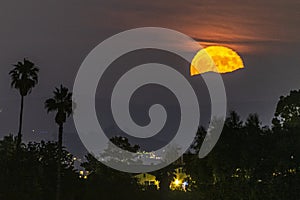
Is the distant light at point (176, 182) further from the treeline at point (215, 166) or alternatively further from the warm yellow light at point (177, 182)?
the treeline at point (215, 166)

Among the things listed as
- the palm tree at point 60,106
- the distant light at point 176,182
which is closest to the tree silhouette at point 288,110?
the palm tree at point 60,106

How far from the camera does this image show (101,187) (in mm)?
55938

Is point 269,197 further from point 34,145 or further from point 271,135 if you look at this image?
point 34,145

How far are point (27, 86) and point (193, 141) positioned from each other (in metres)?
21.7

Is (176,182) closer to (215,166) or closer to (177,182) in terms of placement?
(177,182)

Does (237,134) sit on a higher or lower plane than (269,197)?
higher

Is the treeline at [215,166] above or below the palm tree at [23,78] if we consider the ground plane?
below

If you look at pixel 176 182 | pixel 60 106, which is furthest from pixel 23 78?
pixel 176 182

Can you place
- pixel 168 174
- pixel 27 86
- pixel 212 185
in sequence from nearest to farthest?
pixel 212 185, pixel 27 86, pixel 168 174

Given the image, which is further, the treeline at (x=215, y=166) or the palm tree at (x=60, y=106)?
the palm tree at (x=60, y=106)

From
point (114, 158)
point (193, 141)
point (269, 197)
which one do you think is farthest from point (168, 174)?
point (269, 197)

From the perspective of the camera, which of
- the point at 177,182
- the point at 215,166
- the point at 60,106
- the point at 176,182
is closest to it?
the point at 215,166

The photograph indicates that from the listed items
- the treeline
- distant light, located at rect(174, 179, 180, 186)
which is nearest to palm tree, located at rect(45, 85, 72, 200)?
the treeline

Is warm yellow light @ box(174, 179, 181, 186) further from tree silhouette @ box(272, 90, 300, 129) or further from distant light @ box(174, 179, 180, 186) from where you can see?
tree silhouette @ box(272, 90, 300, 129)
